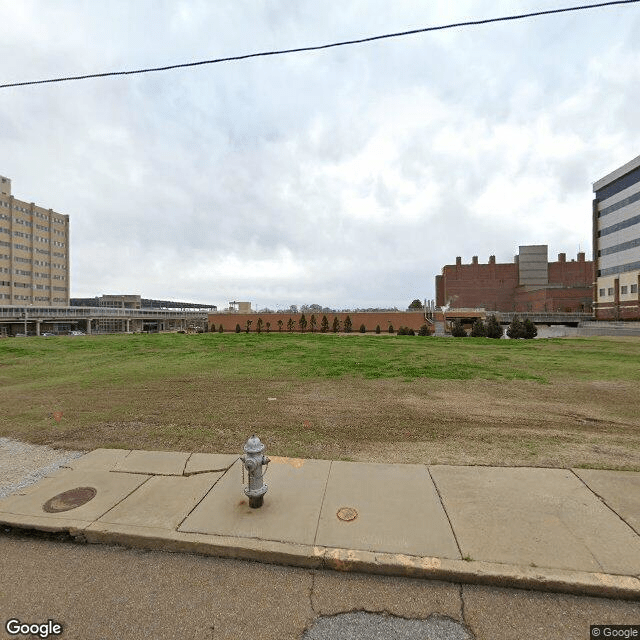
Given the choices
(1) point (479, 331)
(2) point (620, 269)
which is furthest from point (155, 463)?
(2) point (620, 269)

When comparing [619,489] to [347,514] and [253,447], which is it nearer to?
[347,514]

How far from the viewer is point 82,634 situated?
2596mm

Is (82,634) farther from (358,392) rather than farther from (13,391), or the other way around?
(13,391)

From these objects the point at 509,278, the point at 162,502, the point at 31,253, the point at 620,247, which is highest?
the point at 31,253

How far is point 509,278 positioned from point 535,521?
9572cm

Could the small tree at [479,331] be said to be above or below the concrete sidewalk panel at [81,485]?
above

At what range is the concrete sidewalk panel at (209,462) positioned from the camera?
16.9ft

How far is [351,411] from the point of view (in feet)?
27.0

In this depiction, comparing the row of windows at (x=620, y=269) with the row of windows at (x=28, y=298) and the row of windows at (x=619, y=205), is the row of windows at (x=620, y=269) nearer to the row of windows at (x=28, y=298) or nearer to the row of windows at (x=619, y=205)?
the row of windows at (x=619, y=205)

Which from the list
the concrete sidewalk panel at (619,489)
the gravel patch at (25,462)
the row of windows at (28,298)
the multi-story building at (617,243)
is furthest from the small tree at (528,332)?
the row of windows at (28,298)

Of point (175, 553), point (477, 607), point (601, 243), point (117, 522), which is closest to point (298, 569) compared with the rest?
point (175, 553)

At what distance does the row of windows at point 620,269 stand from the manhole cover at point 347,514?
230ft

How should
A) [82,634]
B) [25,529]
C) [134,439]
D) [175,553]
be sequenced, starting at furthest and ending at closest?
[134,439] < [25,529] < [175,553] < [82,634]

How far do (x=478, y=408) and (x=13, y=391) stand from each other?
13779 millimetres
